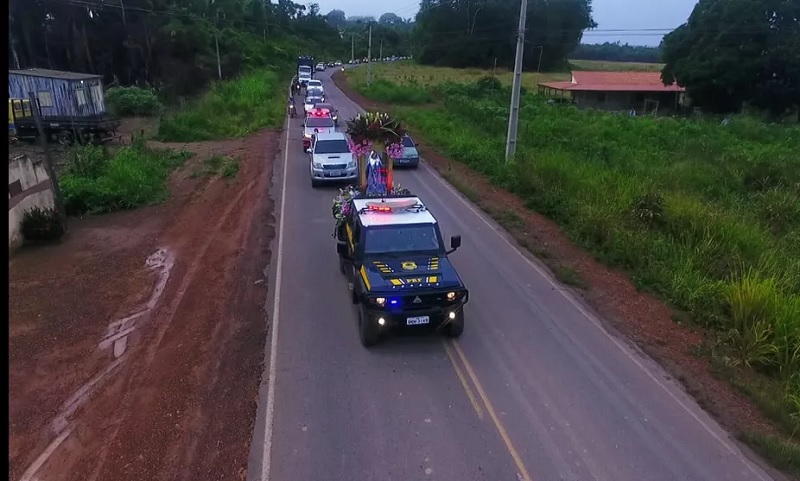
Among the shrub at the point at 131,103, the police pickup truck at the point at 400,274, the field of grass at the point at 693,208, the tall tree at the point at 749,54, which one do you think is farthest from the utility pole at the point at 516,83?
the shrub at the point at 131,103

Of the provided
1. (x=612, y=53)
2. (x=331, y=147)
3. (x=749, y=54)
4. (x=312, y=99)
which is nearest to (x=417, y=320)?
(x=331, y=147)

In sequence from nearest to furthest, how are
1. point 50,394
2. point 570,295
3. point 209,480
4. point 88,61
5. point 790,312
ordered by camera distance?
point 209,480, point 50,394, point 790,312, point 570,295, point 88,61

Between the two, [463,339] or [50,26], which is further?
[50,26]

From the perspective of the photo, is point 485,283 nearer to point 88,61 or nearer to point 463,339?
point 463,339

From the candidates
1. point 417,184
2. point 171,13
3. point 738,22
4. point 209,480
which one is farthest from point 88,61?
point 209,480

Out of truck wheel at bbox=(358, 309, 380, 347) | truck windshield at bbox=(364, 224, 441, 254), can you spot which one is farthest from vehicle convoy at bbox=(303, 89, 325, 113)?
truck wheel at bbox=(358, 309, 380, 347)

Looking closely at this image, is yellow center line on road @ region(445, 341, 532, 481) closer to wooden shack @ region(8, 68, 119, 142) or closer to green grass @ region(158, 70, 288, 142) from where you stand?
wooden shack @ region(8, 68, 119, 142)
